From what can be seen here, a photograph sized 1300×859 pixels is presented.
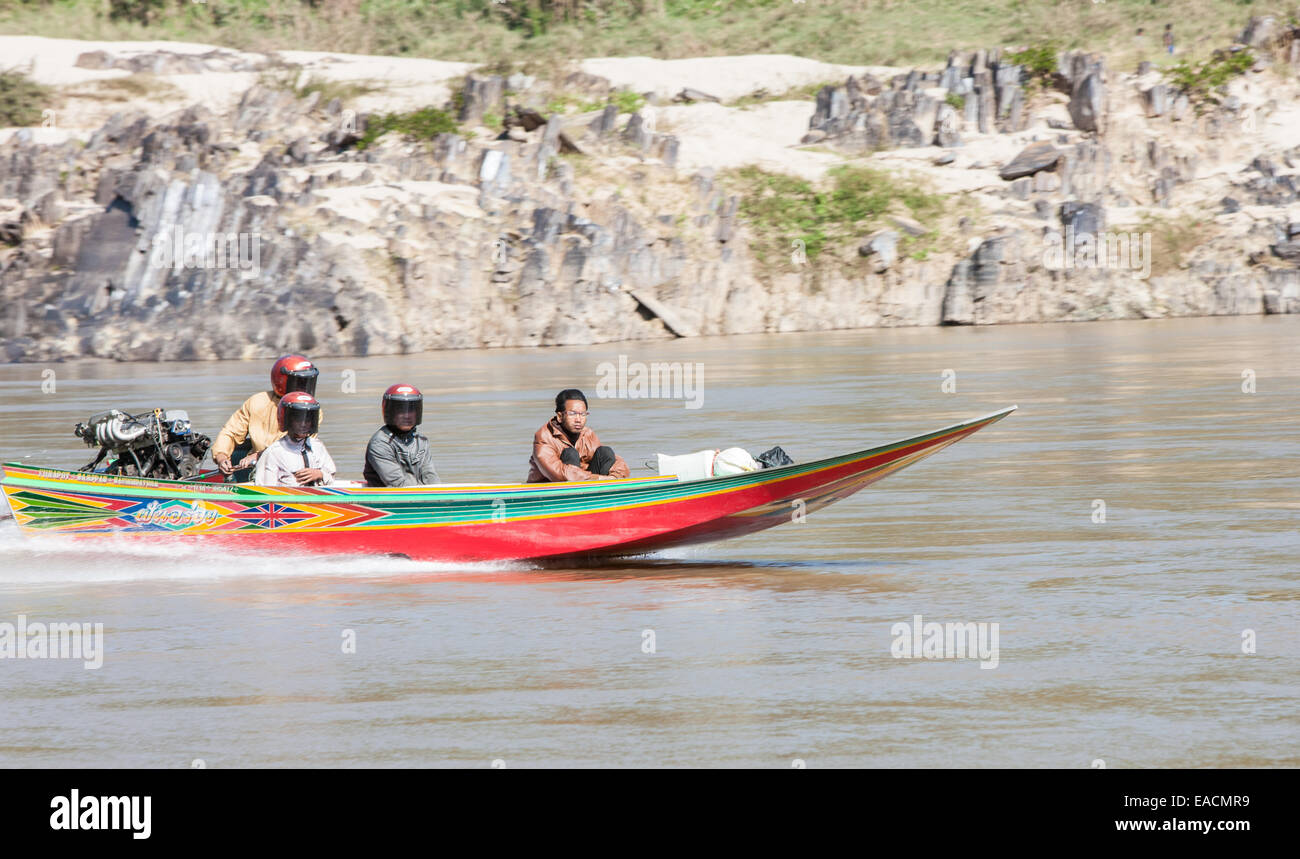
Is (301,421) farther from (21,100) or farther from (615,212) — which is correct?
(21,100)

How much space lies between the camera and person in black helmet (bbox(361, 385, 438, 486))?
10.9 m

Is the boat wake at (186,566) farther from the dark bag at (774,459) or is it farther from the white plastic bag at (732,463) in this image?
the dark bag at (774,459)

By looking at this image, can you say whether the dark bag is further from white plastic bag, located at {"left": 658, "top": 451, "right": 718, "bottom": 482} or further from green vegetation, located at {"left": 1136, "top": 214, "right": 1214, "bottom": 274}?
green vegetation, located at {"left": 1136, "top": 214, "right": 1214, "bottom": 274}

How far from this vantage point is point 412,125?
4556cm

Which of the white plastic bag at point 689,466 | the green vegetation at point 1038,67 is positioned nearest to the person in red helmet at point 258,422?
the white plastic bag at point 689,466

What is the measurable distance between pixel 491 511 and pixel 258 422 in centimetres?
216

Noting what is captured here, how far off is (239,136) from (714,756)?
131 ft

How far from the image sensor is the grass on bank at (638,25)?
59.4 meters

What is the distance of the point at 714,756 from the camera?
6.70 meters

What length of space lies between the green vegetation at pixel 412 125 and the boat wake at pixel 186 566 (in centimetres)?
3423

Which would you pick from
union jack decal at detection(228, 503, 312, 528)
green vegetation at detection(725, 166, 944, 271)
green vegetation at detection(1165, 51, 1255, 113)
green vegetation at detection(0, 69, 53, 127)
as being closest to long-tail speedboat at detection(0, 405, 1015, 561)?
union jack decal at detection(228, 503, 312, 528)

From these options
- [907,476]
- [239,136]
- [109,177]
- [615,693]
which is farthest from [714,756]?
[239,136]

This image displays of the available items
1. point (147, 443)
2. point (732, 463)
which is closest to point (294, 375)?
point (147, 443)

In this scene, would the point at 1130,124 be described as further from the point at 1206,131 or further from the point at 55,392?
the point at 55,392
